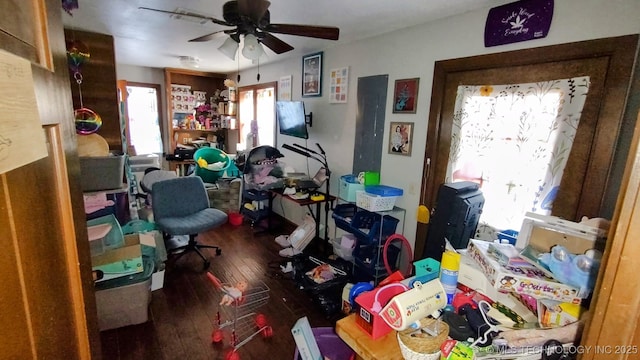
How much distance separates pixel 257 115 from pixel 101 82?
2278 mm

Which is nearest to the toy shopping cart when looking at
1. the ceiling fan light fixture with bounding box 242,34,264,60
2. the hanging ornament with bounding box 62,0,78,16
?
the ceiling fan light fixture with bounding box 242,34,264,60

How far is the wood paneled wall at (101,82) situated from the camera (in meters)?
2.79

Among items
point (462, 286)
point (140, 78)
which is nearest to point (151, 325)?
point (462, 286)

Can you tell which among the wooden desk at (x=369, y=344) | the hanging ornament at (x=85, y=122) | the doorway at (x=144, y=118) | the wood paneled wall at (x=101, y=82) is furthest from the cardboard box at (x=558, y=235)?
the doorway at (x=144, y=118)

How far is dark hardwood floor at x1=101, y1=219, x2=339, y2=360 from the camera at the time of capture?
6.10 ft

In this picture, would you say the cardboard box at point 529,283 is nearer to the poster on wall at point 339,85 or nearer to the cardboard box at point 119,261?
the cardboard box at point 119,261

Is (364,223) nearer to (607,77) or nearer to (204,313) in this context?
(204,313)

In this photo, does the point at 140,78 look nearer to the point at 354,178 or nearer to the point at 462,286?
the point at 354,178

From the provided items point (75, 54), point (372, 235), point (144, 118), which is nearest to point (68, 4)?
point (75, 54)

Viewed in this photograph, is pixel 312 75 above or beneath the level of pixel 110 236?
above

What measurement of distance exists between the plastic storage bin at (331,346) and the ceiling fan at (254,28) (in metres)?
1.89

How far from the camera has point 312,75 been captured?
3508 mm

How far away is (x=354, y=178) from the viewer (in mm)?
2789

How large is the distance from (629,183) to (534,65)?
1.73 m
